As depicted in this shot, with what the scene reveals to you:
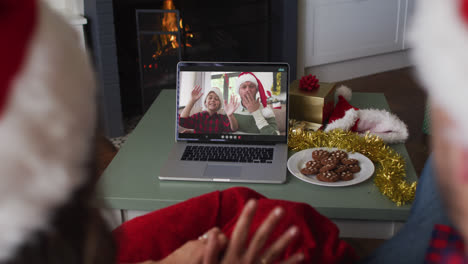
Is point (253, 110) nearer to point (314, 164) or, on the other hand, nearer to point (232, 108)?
point (232, 108)

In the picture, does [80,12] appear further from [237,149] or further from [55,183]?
[55,183]

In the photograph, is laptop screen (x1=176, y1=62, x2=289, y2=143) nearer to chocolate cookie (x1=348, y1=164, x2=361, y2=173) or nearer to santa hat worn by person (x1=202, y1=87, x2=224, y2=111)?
santa hat worn by person (x1=202, y1=87, x2=224, y2=111)

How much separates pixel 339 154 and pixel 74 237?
3.24ft

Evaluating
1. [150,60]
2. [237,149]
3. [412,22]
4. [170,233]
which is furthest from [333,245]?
[150,60]

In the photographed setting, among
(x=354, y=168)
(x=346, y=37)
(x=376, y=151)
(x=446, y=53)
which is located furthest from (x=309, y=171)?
(x=346, y=37)

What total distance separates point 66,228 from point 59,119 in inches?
3.8

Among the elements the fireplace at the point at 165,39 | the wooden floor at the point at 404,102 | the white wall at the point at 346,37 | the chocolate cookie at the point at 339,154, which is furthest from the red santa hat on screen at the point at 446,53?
the white wall at the point at 346,37

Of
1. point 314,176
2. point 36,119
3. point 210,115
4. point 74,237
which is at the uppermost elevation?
point 36,119

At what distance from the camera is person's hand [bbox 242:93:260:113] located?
4.54 feet

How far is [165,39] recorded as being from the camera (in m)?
2.80

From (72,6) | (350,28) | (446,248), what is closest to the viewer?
(446,248)

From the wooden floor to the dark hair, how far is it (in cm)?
159

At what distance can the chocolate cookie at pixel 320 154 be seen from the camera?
1260 mm

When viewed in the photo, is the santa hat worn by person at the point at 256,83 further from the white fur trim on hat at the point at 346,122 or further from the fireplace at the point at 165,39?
the fireplace at the point at 165,39
